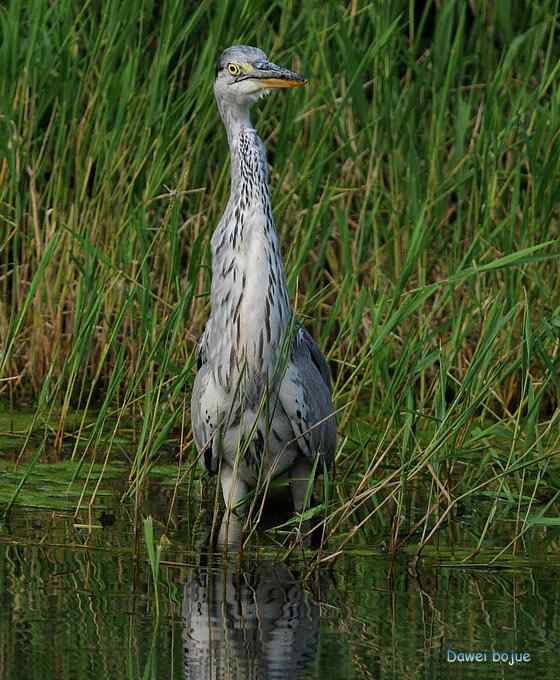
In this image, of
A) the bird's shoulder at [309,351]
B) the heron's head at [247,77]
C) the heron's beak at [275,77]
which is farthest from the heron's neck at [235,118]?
the bird's shoulder at [309,351]

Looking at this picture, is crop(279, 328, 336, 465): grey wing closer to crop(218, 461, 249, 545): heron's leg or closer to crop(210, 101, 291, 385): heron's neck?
crop(210, 101, 291, 385): heron's neck

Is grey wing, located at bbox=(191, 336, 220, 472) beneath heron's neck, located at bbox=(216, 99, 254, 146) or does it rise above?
beneath

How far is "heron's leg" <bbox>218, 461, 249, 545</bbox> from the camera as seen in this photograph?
455cm

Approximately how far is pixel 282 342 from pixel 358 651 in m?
1.56

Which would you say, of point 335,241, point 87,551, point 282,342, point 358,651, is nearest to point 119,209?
point 335,241

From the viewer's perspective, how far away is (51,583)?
405cm

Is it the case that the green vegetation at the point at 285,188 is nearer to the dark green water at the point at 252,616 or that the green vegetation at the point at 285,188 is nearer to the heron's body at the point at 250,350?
the heron's body at the point at 250,350

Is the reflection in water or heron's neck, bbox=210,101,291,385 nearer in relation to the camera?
the reflection in water

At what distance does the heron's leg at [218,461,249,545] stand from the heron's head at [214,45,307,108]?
53.2 inches

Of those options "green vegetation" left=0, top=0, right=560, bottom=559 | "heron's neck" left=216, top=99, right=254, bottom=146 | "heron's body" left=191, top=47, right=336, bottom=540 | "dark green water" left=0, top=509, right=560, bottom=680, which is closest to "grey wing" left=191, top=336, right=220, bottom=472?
"heron's body" left=191, top=47, right=336, bottom=540

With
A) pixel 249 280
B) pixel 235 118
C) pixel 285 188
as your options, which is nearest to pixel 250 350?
pixel 249 280

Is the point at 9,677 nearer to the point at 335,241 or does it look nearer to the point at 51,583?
the point at 51,583

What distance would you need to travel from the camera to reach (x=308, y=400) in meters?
4.91

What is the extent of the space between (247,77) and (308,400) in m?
1.21
